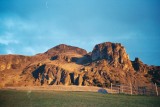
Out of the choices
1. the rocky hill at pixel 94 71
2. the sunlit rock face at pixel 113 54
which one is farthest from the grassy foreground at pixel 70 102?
the sunlit rock face at pixel 113 54

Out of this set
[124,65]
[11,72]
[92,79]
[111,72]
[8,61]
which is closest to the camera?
[92,79]

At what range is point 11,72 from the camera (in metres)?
140

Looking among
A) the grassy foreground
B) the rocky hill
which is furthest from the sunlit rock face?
the grassy foreground

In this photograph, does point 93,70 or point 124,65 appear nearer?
point 93,70

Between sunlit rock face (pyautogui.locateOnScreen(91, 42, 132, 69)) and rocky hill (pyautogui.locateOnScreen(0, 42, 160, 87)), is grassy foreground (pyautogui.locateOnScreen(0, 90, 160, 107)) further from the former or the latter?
sunlit rock face (pyautogui.locateOnScreen(91, 42, 132, 69))

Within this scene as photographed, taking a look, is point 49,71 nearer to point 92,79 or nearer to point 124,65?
point 92,79

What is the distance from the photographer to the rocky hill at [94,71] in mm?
108750

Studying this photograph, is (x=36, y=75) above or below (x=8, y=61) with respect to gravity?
below

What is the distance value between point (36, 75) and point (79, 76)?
117 feet

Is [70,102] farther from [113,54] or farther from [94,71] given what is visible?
[113,54]

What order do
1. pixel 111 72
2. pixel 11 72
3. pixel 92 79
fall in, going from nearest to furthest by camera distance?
pixel 92 79
pixel 111 72
pixel 11 72

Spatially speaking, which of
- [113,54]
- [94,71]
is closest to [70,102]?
[94,71]

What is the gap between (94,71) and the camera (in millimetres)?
116375

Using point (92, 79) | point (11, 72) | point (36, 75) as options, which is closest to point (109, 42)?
point (92, 79)
